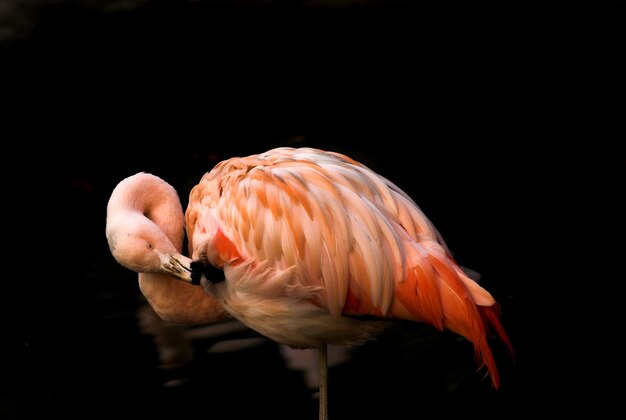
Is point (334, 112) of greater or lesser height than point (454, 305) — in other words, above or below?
above

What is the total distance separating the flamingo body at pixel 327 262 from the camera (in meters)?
2.84

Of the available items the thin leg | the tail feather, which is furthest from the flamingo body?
the thin leg

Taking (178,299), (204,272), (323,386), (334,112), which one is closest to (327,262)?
(204,272)

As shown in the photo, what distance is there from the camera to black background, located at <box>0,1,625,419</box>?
16.9 ft

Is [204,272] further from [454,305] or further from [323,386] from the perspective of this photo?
[454,305]

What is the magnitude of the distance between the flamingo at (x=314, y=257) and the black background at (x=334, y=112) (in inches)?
69.1

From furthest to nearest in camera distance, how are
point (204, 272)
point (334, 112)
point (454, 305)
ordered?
point (334, 112)
point (204, 272)
point (454, 305)

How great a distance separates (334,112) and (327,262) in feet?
11.3

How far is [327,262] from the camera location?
2902mm

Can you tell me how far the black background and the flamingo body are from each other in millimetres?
1830

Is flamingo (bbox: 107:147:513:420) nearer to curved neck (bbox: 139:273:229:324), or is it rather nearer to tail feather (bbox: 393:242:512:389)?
tail feather (bbox: 393:242:512:389)

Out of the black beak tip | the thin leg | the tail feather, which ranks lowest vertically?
the thin leg

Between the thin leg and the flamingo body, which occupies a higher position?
the flamingo body

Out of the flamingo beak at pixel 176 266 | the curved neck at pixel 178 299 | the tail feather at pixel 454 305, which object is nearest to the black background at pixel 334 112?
the curved neck at pixel 178 299
